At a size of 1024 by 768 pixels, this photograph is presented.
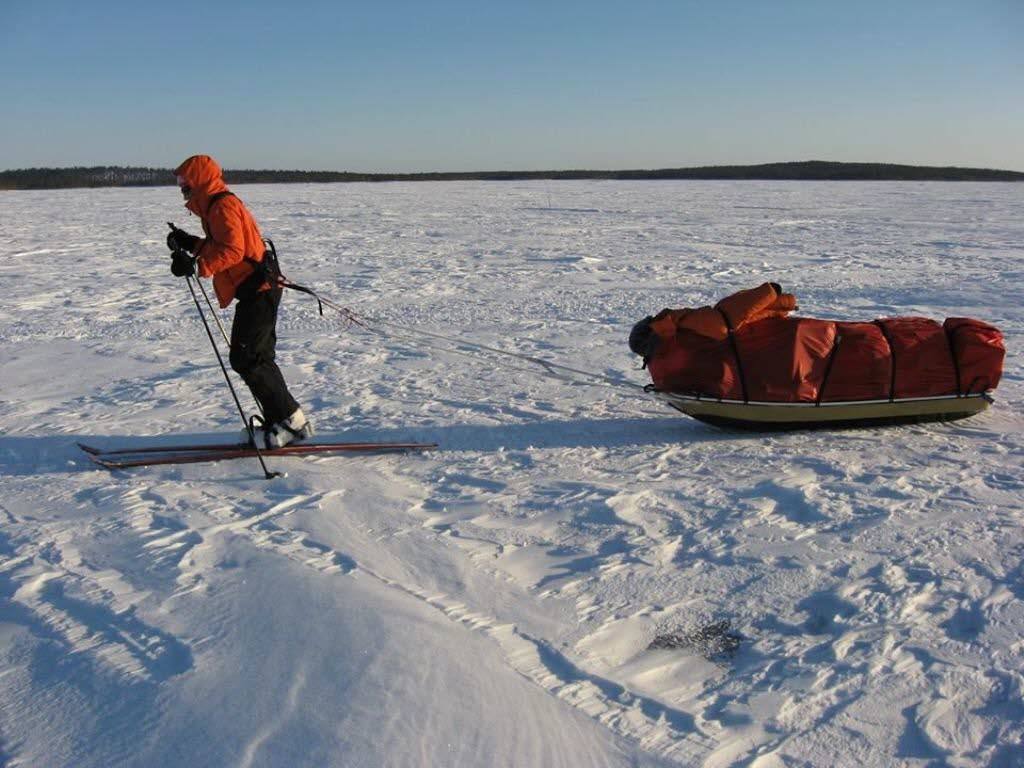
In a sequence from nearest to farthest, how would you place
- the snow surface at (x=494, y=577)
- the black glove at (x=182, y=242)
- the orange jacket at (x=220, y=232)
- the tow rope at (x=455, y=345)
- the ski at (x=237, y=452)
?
the snow surface at (x=494, y=577), the orange jacket at (x=220, y=232), the ski at (x=237, y=452), the black glove at (x=182, y=242), the tow rope at (x=455, y=345)

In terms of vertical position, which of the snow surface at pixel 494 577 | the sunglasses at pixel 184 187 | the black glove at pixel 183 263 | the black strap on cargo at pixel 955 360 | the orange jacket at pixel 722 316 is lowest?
the snow surface at pixel 494 577

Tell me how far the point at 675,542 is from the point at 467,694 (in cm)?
116

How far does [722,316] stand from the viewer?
12.9 ft

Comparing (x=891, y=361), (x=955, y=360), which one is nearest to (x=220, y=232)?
(x=891, y=361)

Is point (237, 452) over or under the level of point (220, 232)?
under

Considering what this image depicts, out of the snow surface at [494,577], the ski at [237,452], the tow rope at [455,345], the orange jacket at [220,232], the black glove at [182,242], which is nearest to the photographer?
the snow surface at [494,577]

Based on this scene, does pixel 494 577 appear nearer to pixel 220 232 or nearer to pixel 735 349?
pixel 735 349

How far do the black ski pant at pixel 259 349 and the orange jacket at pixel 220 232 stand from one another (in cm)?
11

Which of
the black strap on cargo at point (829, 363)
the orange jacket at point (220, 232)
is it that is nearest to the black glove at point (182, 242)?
the orange jacket at point (220, 232)

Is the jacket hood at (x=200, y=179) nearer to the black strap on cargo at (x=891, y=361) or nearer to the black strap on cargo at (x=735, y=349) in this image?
the black strap on cargo at (x=735, y=349)

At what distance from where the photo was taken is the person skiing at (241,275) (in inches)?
152

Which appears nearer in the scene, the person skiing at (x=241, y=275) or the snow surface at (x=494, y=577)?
the snow surface at (x=494, y=577)

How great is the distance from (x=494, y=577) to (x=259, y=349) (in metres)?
1.85

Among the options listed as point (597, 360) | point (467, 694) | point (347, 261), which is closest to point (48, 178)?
point (347, 261)
